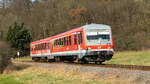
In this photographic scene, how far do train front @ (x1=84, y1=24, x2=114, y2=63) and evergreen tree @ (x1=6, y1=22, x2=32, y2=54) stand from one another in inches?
1577

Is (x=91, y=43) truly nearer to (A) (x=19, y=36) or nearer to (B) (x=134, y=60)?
(B) (x=134, y=60)

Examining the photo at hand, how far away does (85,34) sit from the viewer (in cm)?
1764

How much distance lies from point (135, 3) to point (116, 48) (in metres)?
14.2

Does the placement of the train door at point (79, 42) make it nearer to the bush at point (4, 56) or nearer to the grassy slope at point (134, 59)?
the grassy slope at point (134, 59)

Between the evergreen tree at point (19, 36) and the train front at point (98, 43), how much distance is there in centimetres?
4006

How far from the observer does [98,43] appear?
17.5 m

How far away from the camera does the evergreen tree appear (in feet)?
184

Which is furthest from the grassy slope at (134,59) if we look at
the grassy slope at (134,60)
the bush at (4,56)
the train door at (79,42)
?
the bush at (4,56)

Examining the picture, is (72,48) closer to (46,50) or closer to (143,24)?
(46,50)

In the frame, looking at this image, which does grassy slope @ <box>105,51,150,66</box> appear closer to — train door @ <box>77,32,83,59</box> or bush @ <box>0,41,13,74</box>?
train door @ <box>77,32,83,59</box>

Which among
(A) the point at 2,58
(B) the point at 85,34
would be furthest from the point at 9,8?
(B) the point at 85,34

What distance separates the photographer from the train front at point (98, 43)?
17.3m

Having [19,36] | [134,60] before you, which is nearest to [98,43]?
[134,60]

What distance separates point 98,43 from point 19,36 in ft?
141
